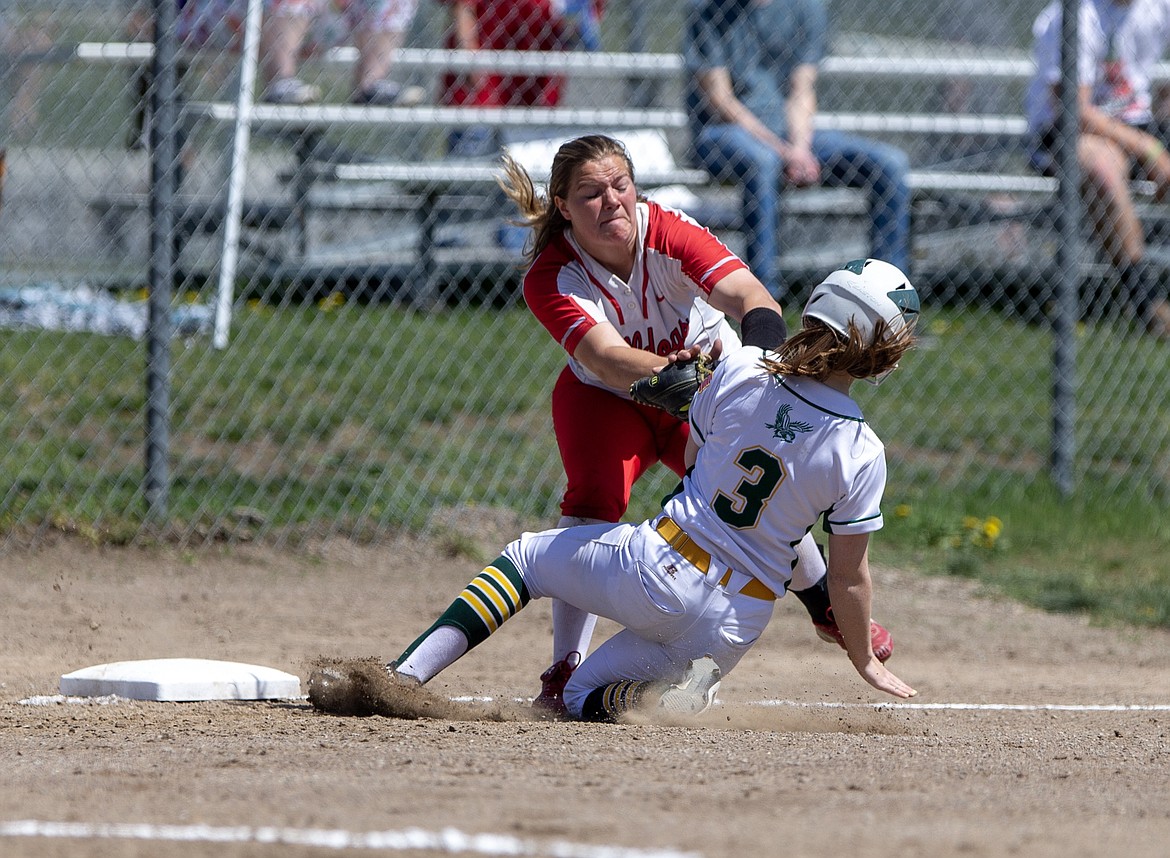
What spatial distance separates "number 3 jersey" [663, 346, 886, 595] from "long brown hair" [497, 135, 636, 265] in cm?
78

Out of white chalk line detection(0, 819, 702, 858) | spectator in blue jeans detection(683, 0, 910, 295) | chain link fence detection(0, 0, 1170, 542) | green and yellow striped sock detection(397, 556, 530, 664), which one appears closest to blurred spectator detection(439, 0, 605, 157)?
chain link fence detection(0, 0, 1170, 542)

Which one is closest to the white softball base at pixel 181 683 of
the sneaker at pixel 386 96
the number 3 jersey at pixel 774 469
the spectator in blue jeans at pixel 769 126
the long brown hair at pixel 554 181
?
the number 3 jersey at pixel 774 469

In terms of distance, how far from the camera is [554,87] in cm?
866

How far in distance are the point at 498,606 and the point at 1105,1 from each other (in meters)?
6.23

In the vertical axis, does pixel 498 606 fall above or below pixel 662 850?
below

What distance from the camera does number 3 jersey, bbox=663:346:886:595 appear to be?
143 inches

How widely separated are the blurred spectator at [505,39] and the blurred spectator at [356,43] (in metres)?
0.26

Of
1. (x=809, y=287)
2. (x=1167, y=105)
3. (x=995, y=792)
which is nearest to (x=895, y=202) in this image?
(x=809, y=287)

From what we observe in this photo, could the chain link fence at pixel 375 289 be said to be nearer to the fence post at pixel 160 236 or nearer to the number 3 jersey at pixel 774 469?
the fence post at pixel 160 236

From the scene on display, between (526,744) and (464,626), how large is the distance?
50 cm

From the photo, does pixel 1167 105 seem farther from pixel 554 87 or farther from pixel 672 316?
pixel 672 316

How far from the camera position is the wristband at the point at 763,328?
3.96 m

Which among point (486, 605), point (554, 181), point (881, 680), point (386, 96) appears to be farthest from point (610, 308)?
point (386, 96)

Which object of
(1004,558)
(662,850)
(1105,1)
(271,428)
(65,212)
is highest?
(1105,1)
